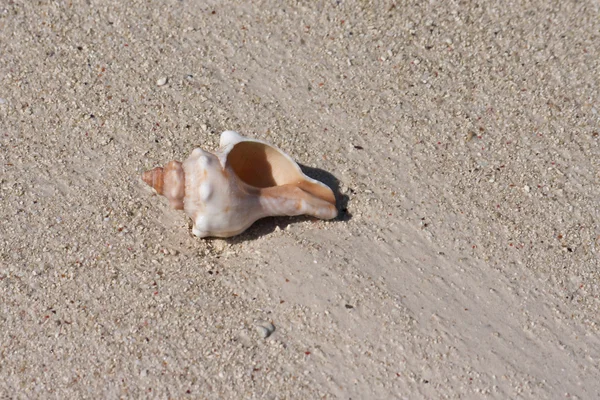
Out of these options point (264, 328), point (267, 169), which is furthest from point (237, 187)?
point (264, 328)

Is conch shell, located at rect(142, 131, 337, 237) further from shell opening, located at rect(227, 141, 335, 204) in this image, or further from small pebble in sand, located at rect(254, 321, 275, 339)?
small pebble in sand, located at rect(254, 321, 275, 339)

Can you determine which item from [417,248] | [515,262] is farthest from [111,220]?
[515,262]

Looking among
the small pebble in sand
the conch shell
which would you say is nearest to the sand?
the small pebble in sand

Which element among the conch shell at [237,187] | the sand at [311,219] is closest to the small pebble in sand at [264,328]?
→ the sand at [311,219]

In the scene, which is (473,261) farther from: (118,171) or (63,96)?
(63,96)

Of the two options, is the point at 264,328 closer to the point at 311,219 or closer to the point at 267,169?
the point at 311,219

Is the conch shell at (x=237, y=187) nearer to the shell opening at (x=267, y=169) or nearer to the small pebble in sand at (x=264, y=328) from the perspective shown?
the shell opening at (x=267, y=169)
